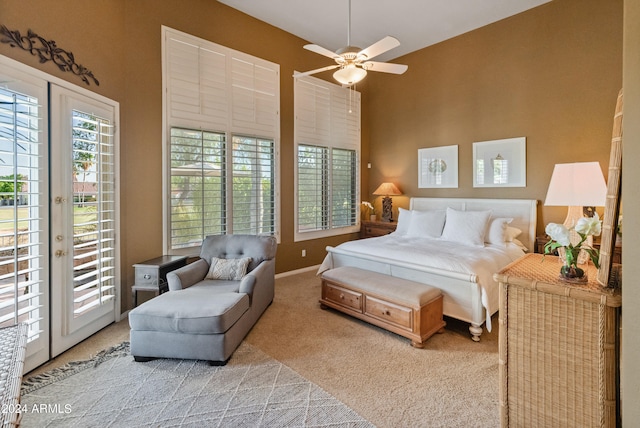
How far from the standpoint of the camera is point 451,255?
10.9 feet

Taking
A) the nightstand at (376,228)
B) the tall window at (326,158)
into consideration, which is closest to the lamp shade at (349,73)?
the tall window at (326,158)

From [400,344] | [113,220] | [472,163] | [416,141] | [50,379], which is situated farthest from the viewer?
[416,141]

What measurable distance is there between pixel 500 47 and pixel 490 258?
330 cm

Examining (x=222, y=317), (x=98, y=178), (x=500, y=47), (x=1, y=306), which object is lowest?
(x=222, y=317)

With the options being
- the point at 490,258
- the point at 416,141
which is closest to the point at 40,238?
the point at 490,258

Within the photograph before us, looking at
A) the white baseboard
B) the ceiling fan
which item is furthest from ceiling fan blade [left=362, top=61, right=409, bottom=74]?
the white baseboard

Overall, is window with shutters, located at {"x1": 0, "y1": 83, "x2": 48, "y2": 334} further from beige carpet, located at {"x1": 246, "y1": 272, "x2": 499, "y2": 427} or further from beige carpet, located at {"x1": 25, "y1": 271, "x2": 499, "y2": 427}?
beige carpet, located at {"x1": 246, "y1": 272, "x2": 499, "y2": 427}

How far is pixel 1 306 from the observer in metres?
2.08

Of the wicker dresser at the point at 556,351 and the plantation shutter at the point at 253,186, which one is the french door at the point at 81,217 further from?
the wicker dresser at the point at 556,351

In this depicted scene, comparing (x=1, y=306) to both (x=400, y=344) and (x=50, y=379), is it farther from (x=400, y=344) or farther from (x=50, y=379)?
(x=400, y=344)

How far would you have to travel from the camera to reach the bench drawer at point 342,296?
3246 mm

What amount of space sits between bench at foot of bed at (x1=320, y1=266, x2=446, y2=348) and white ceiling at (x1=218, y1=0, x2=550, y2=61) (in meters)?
3.56

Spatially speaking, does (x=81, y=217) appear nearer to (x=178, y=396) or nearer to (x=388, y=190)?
(x=178, y=396)

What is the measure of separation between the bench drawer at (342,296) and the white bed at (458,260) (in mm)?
571
